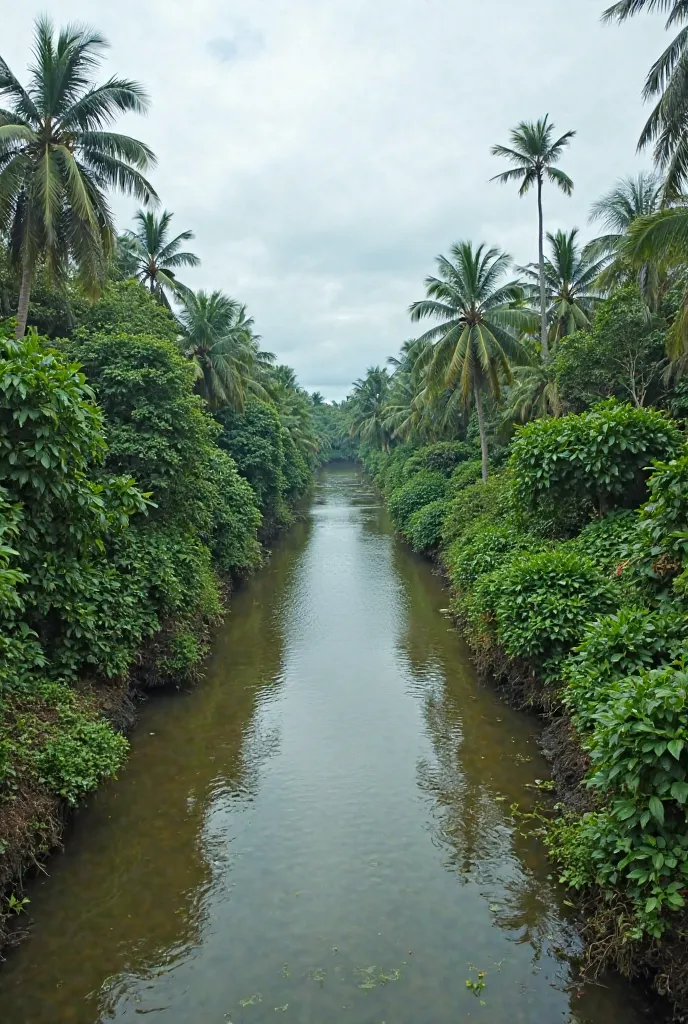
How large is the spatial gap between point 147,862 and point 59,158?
1278cm

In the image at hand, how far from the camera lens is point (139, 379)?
12.9 meters

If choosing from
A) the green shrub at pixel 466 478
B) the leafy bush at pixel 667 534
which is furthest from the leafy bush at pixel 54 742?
the green shrub at pixel 466 478

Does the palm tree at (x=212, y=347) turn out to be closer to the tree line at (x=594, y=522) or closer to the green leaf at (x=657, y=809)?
the tree line at (x=594, y=522)

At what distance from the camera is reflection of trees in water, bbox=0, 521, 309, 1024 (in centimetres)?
560

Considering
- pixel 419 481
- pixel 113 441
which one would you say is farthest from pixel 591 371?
pixel 113 441

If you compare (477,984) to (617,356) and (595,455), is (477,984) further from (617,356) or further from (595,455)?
(617,356)

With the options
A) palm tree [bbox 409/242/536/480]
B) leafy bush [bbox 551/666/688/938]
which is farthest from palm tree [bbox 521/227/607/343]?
leafy bush [bbox 551/666/688/938]

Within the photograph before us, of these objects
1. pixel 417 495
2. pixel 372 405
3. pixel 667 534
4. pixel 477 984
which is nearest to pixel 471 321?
pixel 417 495

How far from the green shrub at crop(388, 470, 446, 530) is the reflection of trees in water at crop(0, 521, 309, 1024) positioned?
626 inches

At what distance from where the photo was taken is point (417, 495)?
27.6 metres

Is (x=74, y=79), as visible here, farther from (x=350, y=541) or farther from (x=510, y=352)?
(x=350, y=541)

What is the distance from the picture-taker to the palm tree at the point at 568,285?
86.8ft

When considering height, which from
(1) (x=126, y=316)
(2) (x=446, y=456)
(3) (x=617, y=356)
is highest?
(1) (x=126, y=316)

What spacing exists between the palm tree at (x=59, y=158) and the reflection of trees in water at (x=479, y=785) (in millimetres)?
10450
